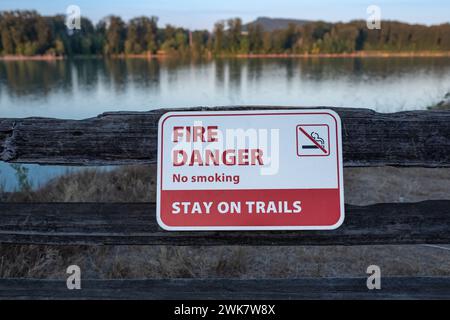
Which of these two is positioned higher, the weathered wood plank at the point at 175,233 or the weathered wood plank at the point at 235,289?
the weathered wood plank at the point at 175,233

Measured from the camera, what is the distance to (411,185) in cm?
548

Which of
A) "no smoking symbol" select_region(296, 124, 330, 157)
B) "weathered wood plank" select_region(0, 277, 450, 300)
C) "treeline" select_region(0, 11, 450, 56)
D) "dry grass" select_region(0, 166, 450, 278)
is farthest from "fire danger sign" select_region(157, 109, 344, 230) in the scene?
"treeline" select_region(0, 11, 450, 56)

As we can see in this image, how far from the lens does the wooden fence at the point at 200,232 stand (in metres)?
1.93

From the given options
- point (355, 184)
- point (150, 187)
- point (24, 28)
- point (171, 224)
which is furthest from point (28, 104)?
point (171, 224)

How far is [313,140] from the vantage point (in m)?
1.95

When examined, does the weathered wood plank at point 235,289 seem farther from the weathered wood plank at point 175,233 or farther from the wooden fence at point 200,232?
the weathered wood plank at point 175,233

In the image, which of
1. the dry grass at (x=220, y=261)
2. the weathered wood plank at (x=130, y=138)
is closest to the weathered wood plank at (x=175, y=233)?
the weathered wood plank at (x=130, y=138)

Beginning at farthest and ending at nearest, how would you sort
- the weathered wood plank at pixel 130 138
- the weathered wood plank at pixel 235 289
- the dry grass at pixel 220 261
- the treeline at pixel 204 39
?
the treeline at pixel 204 39 < the dry grass at pixel 220 261 < the weathered wood plank at pixel 235 289 < the weathered wood plank at pixel 130 138

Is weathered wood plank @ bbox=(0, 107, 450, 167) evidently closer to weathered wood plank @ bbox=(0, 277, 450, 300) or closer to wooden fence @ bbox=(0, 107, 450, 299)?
wooden fence @ bbox=(0, 107, 450, 299)

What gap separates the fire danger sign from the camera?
6.33 ft

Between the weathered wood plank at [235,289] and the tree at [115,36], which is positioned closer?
the weathered wood plank at [235,289]

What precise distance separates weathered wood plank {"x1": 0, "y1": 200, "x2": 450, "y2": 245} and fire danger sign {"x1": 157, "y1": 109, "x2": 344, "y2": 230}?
0.20 ft

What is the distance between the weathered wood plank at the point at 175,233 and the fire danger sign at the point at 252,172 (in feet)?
0.20

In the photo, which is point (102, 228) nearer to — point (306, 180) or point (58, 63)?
point (306, 180)
